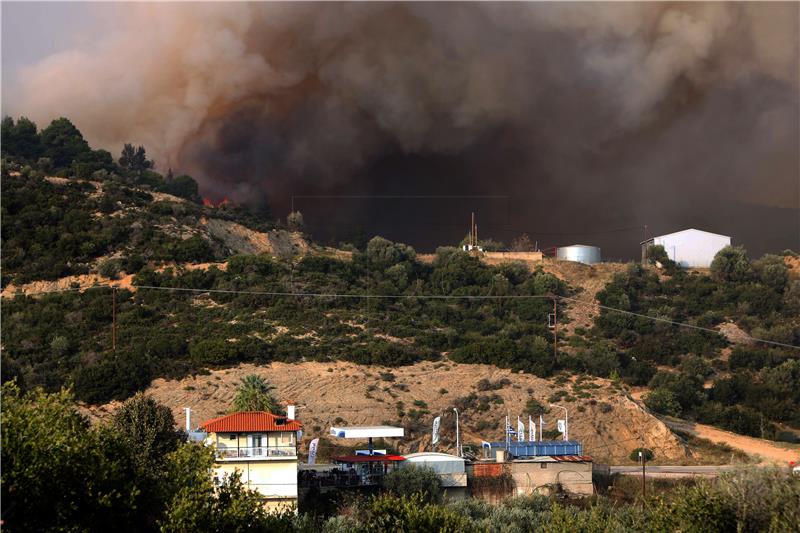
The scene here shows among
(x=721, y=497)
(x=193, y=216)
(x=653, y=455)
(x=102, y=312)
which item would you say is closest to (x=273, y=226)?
(x=193, y=216)

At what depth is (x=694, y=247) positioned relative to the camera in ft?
302

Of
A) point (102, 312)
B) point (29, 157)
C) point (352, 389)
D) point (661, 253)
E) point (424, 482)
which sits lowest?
point (424, 482)

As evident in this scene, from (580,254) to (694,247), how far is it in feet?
30.0

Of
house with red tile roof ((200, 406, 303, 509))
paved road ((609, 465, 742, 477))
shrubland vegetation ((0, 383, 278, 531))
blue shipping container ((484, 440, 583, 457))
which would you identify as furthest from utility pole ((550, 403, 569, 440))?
shrubland vegetation ((0, 383, 278, 531))

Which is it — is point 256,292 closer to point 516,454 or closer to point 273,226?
point 273,226

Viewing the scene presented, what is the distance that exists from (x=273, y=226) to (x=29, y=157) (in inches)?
905

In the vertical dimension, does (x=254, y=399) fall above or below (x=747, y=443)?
above

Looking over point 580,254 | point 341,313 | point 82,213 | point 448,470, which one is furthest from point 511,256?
point 448,470

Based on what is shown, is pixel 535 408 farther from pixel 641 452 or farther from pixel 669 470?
pixel 669 470

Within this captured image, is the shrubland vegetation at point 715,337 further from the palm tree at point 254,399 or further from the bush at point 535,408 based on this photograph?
the palm tree at point 254,399

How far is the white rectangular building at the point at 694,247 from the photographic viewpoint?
91.7 m

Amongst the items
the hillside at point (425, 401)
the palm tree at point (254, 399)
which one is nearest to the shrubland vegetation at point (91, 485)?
the palm tree at point (254, 399)

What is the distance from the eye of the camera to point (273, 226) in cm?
9438

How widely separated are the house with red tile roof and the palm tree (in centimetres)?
756
